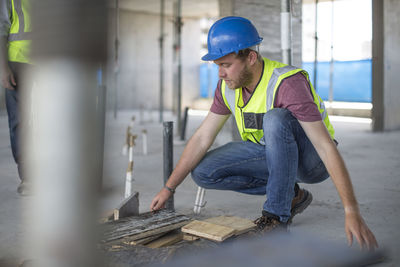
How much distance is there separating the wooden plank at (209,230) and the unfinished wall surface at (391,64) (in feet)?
19.8

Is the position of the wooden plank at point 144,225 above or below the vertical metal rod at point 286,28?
below

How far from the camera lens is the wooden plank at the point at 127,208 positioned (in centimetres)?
243

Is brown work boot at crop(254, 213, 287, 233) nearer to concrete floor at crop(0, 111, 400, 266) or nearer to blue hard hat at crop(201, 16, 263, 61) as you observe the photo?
concrete floor at crop(0, 111, 400, 266)

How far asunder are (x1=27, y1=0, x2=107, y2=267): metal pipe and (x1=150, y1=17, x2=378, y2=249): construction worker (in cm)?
144

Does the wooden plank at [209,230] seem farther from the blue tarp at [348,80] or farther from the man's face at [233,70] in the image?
the blue tarp at [348,80]

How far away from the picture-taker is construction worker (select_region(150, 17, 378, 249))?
2094 mm

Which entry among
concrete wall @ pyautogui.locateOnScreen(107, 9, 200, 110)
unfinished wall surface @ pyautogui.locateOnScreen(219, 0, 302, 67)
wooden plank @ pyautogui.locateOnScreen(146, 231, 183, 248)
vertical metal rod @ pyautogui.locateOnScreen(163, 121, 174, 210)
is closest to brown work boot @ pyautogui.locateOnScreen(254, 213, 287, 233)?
wooden plank @ pyautogui.locateOnScreen(146, 231, 183, 248)

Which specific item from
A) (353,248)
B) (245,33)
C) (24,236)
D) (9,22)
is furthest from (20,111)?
(353,248)

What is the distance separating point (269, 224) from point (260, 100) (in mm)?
628

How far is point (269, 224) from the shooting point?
85.7 inches

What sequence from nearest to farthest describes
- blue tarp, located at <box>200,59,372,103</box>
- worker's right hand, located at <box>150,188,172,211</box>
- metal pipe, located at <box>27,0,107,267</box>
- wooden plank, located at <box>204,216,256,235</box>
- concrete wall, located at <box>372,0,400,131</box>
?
1. metal pipe, located at <box>27,0,107,267</box>
2. wooden plank, located at <box>204,216,256,235</box>
3. worker's right hand, located at <box>150,188,172,211</box>
4. concrete wall, located at <box>372,0,400,131</box>
5. blue tarp, located at <box>200,59,372,103</box>

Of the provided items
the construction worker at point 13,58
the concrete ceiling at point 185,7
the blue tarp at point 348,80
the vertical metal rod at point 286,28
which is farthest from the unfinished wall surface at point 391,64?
the concrete ceiling at point 185,7

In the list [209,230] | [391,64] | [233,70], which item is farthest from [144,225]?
[391,64]

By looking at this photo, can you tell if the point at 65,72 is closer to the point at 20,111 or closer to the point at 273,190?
the point at 273,190
